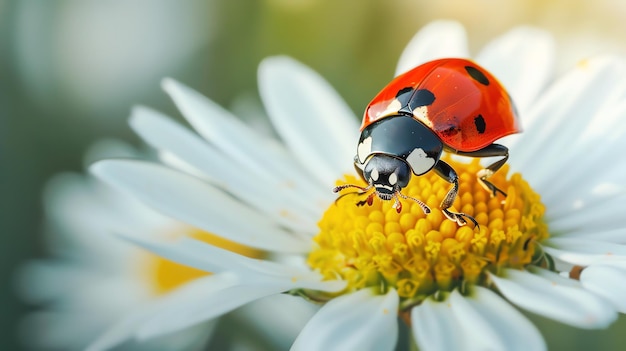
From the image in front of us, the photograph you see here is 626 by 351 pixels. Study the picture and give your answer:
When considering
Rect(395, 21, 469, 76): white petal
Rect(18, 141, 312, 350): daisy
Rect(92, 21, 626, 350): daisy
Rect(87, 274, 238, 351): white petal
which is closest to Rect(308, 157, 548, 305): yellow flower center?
Rect(92, 21, 626, 350): daisy

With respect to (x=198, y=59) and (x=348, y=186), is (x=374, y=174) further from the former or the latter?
(x=198, y=59)

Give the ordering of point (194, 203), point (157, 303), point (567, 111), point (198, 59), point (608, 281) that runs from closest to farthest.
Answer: point (608, 281)
point (194, 203)
point (567, 111)
point (157, 303)
point (198, 59)

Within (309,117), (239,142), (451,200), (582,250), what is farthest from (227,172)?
(582,250)

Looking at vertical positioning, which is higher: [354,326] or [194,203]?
[194,203]

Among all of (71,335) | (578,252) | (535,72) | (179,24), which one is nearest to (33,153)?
(71,335)

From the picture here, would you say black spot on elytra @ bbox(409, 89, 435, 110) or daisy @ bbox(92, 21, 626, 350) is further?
black spot on elytra @ bbox(409, 89, 435, 110)

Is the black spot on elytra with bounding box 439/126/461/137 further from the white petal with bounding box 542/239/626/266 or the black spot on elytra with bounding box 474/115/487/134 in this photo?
the white petal with bounding box 542/239/626/266
